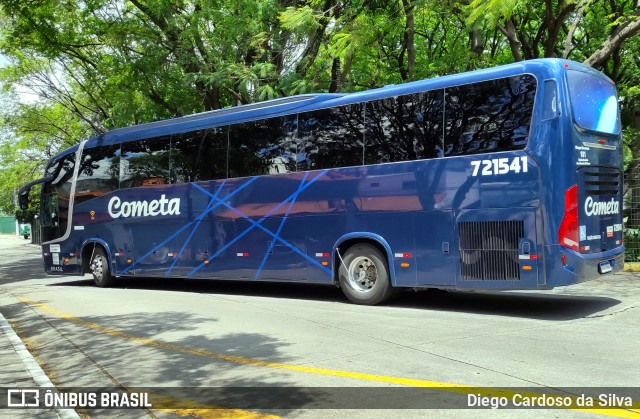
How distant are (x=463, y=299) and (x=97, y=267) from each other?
10.1 m

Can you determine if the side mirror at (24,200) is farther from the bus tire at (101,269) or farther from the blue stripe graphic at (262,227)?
the blue stripe graphic at (262,227)

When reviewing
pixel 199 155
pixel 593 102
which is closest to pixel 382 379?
pixel 593 102

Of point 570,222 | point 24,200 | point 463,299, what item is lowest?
point 463,299

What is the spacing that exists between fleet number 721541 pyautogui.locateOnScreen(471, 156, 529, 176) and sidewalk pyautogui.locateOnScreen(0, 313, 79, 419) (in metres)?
6.40

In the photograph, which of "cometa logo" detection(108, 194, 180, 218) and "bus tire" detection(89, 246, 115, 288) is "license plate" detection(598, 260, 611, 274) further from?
"bus tire" detection(89, 246, 115, 288)

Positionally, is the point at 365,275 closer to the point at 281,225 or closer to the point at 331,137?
the point at 281,225

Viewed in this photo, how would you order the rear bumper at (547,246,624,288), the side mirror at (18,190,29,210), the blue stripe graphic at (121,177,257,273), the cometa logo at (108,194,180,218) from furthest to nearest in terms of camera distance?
the side mirror at (18,190,29,210) → the cometa logo at (108,194,180,218) → the blue stripe graphic at (121,177,257,273) → the rear bumper at (547,246,624,288)

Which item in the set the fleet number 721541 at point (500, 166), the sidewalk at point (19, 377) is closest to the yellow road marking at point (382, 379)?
the sidewalk at point (19, 377)

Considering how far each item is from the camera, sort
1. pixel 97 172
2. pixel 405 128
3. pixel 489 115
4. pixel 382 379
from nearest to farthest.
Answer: pixel 382 379 → pixel 489 115 → pixel 405 128 → pixel 97 172

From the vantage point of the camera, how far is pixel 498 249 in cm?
862

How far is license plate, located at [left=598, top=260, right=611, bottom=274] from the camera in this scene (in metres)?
8.74

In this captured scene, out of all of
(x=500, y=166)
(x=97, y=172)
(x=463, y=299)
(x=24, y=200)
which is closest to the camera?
(x=500, y=166)

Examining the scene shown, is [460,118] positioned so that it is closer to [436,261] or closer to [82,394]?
[436,261]

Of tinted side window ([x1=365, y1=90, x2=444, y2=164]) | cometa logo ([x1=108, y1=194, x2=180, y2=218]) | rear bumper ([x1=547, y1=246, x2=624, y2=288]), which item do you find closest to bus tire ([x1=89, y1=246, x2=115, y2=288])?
cometa logo ([x1=108, y1=194, x2=180, y2=218])
